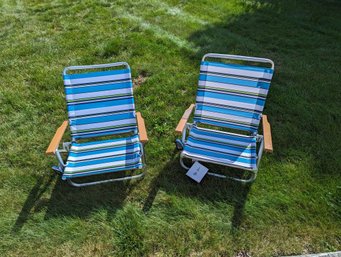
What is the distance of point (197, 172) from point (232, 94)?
106cm

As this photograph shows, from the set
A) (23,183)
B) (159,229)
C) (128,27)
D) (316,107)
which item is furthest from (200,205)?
(128,27)

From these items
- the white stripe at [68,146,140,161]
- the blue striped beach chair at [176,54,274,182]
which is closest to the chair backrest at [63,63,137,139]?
the white stripe at [68,146,140,161]

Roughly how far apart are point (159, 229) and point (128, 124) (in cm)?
135

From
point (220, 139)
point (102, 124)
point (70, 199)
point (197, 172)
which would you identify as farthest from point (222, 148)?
point (70, 199)

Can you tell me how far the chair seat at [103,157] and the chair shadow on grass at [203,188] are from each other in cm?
42

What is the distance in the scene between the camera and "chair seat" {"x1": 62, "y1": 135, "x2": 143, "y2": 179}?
11.6 feet

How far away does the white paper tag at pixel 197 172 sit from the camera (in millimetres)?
3803

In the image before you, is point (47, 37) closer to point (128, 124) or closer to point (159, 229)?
point (128, 124)

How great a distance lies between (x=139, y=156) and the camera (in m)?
3.71

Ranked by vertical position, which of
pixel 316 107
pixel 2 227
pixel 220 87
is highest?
pixel 220 87

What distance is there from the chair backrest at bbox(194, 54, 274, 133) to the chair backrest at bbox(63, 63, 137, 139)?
3.06ft

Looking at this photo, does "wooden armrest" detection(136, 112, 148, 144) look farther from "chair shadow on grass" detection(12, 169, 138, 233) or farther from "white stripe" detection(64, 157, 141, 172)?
"chair shadow on grass" detection(12, 169, 138, 233)

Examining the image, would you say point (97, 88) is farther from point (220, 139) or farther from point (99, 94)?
point (220, 139)

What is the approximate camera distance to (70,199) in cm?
370
